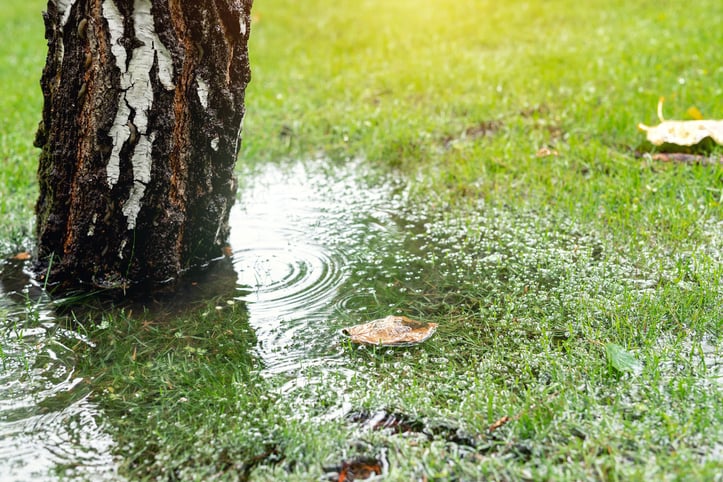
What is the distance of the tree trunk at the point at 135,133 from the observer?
8.99 feet

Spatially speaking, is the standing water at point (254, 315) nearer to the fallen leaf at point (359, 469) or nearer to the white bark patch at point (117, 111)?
the fallen leaf at point (359, 469)

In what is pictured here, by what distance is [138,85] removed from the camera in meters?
2.77

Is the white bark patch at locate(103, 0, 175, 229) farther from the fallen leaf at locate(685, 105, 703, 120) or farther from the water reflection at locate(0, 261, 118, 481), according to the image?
the fallen leaf at locate(685, 105, 703, 120)

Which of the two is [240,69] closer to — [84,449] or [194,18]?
[194,18]

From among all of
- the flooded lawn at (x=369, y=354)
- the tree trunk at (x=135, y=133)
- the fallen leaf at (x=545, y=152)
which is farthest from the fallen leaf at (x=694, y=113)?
the tree trunk at (x=135, y=133)

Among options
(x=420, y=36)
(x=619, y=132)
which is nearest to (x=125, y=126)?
(x=619, y=132)

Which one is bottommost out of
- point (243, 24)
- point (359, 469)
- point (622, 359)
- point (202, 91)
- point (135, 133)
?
point (359, 469)

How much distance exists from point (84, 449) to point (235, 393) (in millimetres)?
481

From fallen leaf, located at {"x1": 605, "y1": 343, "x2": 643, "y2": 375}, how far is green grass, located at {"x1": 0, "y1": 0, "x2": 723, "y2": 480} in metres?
0.02

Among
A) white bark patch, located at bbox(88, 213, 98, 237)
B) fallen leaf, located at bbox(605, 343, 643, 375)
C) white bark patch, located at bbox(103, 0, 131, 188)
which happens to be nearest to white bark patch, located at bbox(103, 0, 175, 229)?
white bark patch, located at bbox(103, 0, 131, 188)

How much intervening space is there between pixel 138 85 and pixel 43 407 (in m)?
1.27

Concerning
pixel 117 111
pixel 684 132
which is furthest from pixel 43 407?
pixel 684 132

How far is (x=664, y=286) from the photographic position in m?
2.92

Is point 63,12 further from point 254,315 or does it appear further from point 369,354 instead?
point 369,354
